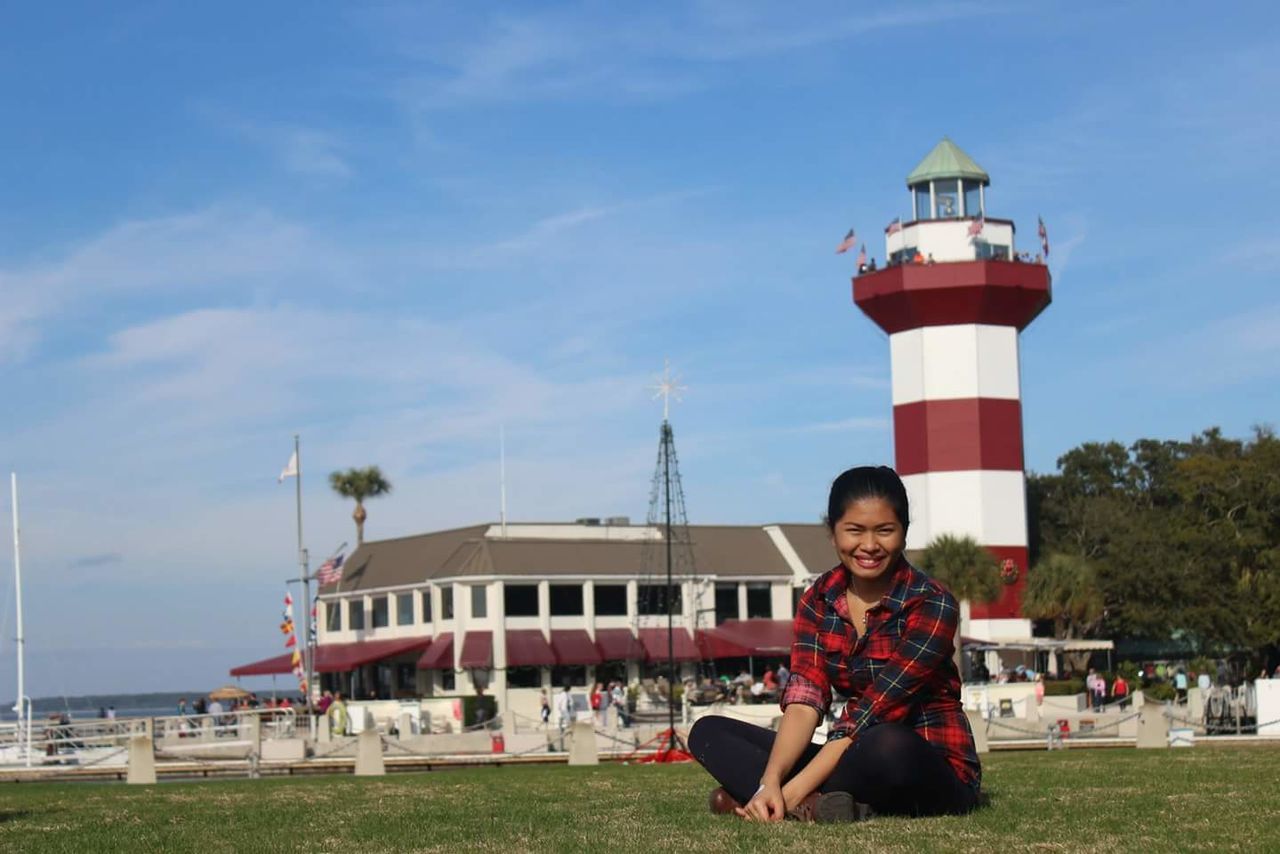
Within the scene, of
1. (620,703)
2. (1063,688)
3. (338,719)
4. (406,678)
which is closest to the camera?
(338,719)

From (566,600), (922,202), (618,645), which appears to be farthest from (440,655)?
(922,202)

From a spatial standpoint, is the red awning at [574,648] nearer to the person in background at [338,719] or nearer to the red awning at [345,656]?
the red awning at [345,656]

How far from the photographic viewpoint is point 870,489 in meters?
6.95

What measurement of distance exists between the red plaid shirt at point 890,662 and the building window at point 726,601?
173 feet

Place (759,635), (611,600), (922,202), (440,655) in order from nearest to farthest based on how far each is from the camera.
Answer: (440,655), (759,635), (611,600), (922,202)

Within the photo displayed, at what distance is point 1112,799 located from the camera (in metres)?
8.46

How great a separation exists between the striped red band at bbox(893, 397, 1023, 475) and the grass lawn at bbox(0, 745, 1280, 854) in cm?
4315

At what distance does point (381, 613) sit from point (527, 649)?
25.8 feet

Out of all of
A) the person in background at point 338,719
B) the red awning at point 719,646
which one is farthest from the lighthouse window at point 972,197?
the person in background at point 338,719

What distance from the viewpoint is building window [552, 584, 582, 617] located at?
5672cm

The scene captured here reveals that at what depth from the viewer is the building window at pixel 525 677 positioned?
5559 centimetres

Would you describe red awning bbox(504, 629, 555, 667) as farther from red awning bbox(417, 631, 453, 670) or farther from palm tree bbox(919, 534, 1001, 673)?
palm tree bbox(919, 534, 1001, 673)

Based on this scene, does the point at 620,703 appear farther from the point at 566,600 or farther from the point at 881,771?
the point at 881,771

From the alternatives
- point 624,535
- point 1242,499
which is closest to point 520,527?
point 624,535
